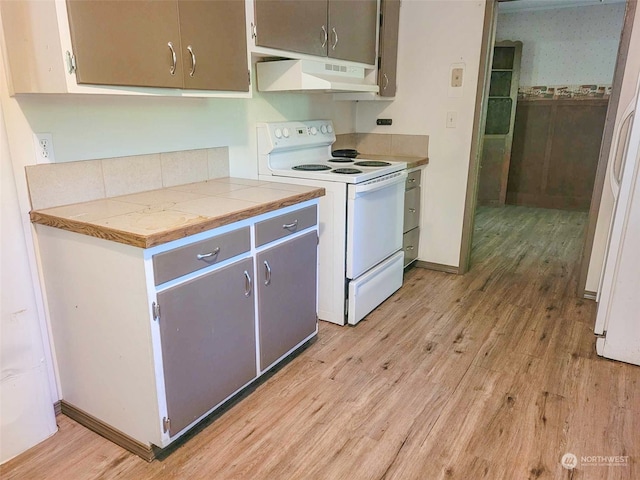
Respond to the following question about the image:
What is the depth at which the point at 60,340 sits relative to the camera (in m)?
1.84

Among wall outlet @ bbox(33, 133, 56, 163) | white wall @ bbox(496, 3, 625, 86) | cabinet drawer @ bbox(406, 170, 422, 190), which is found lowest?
cabinet drawer @ bbox(406, 170, 422, 190)

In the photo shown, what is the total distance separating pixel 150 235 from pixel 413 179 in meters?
2.42

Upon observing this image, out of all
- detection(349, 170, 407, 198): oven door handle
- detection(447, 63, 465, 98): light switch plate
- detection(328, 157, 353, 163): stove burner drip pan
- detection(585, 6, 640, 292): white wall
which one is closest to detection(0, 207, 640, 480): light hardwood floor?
detection(585, 6, 640, 292): white wall

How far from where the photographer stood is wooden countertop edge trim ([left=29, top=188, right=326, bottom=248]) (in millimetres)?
1405

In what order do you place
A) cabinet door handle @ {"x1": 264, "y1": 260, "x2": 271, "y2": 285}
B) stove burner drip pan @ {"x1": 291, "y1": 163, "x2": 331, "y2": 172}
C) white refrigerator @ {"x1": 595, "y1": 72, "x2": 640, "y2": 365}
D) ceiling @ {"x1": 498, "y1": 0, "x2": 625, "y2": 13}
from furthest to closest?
ceiling @ {"x1": 498, "y1": 0, "x2": 625, "y2": 13} < stove burner drip pan @ {"x1": 291, "y1": 163, "x2": 331, "y2": 172} < white refrigerator @ {"x1": 595, "y1": 72, "x2": 640, "y2": 365} < cabinet door handle @ {"x1": 264, "y1": 260, "x2": 271, "y2": 285}

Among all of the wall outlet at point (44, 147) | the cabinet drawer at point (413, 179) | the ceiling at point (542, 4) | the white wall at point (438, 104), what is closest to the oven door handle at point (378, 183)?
the cabinet drawer at point (413, 179)

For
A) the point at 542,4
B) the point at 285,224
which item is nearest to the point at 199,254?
the point at 285,224

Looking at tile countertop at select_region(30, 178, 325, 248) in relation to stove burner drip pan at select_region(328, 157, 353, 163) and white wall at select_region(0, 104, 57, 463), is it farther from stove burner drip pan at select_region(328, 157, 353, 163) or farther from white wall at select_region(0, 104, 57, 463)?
stove burner drip pan at select_region(328, 157, 353, 163)

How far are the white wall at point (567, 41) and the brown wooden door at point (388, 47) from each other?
10.5 ft

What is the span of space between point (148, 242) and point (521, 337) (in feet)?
7.16

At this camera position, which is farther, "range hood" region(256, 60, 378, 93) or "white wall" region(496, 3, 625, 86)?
"white wall" region(496, 3, 625, 86)

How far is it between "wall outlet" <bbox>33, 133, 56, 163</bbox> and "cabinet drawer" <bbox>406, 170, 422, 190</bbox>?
233cm

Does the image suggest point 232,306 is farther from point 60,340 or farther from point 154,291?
point 60,340

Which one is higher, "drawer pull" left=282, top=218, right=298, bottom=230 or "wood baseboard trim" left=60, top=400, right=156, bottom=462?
"drawer pull" left=282, top=218, right=298, bottom=230
